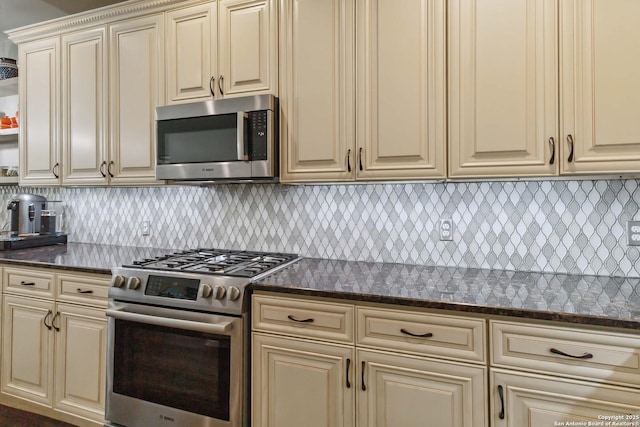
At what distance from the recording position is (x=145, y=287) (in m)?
1.88

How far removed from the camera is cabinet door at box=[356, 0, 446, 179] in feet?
5.79

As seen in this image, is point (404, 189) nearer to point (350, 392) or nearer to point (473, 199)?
point (473, 199)

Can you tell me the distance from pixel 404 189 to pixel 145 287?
4.51ft

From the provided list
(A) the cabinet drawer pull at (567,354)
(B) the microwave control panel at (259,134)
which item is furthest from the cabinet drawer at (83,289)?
(A) the cabinet drawer pull at (567,354)

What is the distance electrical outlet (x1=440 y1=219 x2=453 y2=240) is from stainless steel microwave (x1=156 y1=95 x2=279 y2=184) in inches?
35.3

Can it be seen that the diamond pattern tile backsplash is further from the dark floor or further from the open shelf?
the dark floor

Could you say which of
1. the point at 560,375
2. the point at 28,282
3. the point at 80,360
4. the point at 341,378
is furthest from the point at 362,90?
the point at 28,282

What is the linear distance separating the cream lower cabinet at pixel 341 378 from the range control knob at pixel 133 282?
61cm

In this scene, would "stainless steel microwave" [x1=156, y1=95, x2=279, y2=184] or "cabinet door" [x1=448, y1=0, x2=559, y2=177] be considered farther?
"stainless steel microwave" [x1=156, y1=95, x2=279, y2=184]

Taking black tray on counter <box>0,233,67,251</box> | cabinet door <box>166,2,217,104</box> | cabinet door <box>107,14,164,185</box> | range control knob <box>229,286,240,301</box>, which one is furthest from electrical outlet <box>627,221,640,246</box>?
black tray on counter <box>0,233,67,251</box>

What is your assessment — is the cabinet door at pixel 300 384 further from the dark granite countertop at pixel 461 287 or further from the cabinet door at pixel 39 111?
the cabinet door at pixel 39 111

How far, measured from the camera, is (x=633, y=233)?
1.74 metres

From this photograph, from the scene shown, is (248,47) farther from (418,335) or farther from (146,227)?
(418,335)

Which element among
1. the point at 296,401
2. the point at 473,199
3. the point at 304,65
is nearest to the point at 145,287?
the point at 296,401
